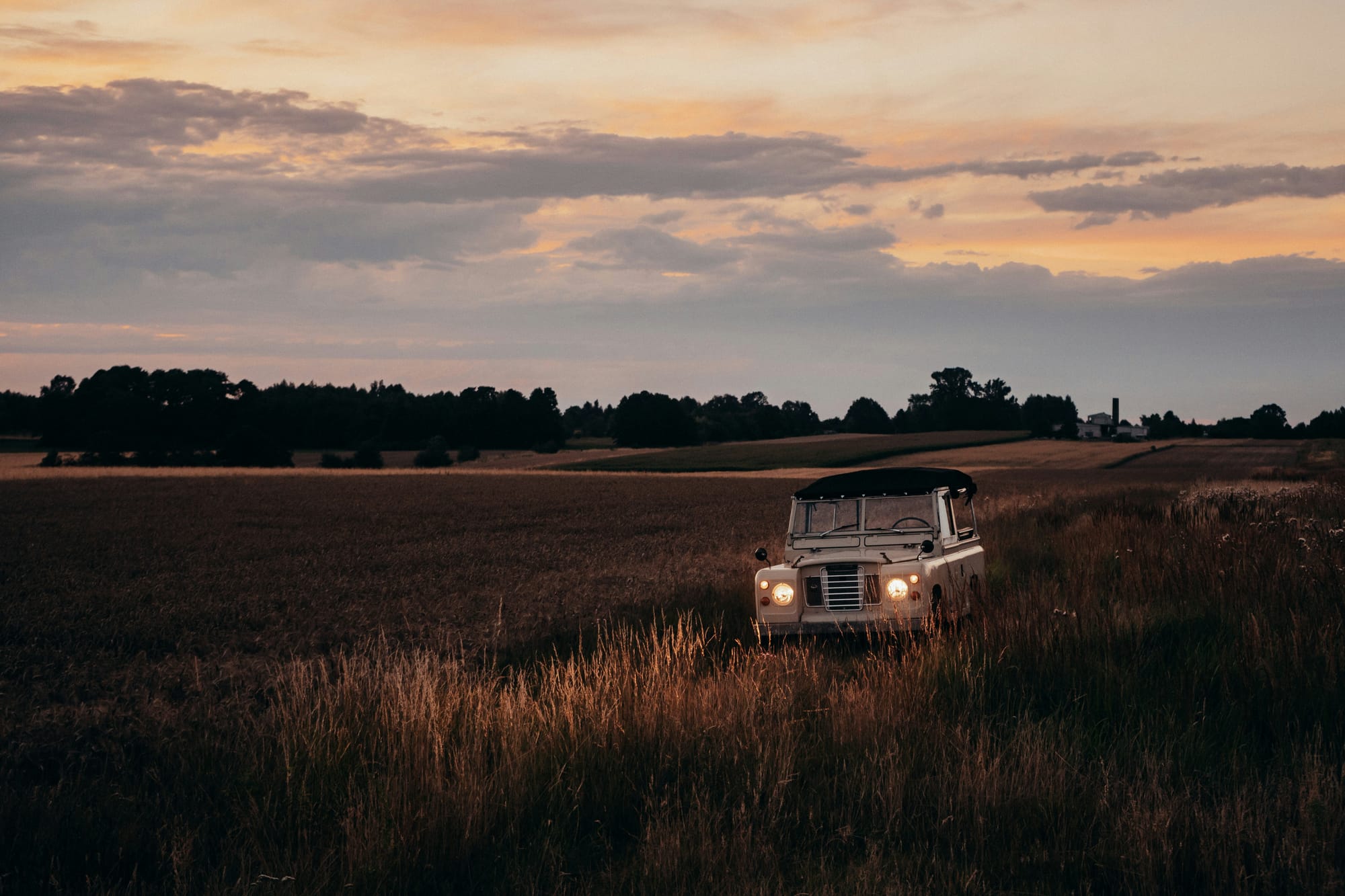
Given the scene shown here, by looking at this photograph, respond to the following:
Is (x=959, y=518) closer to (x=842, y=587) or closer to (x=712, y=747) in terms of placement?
(x=842, y=587)

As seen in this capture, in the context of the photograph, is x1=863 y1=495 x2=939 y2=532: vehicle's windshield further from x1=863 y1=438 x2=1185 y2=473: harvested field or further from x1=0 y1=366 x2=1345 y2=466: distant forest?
x1=0 y1=366 x2=1345 y2=466: distant forest

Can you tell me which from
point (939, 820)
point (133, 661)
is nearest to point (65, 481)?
point (133, 661)

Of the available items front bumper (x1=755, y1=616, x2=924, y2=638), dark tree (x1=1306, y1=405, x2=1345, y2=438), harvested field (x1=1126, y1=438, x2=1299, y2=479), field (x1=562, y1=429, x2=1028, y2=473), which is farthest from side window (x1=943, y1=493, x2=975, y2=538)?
dark tree (x1=1306, y1=405, x2=1345, y2=438)

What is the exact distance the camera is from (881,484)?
509 inches

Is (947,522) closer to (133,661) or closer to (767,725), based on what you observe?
(767,725)

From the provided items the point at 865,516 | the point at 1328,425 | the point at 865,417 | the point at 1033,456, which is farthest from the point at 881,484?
the point at 865,417

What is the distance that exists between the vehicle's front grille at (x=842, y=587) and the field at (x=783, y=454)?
224 feet

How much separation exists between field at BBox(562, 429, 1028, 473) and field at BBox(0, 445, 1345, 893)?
220ft

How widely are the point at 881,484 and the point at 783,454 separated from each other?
3080 inches

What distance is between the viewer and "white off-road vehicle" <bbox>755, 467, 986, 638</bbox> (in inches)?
421

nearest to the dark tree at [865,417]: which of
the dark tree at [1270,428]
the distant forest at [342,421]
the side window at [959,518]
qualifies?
the distant forest at [342,421]

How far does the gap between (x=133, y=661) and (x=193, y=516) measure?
26.9 m

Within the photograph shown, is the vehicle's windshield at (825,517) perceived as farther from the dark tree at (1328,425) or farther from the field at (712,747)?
the dark tree at (1328,425)

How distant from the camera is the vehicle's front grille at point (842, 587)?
11117 mm
